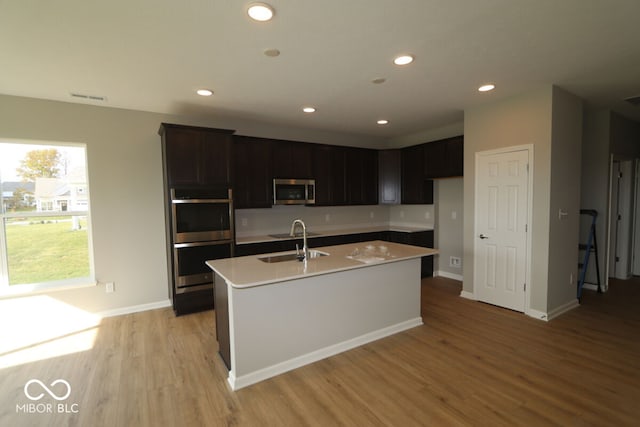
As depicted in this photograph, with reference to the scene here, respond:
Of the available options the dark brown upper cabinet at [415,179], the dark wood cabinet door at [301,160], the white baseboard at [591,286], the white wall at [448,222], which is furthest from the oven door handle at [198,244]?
the white baseboard at [591,286]

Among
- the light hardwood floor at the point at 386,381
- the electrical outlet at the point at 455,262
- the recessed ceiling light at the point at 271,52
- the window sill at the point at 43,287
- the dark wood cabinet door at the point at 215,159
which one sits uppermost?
the recessed ceiling light at the point at 271,52

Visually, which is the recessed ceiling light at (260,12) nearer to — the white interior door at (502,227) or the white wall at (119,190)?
the white wall at (119,190)

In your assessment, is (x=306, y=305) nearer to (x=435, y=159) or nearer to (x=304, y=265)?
(x=304, y=265)

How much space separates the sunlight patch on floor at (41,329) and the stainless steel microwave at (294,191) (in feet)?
9.22

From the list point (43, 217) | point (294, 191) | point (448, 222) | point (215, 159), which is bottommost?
point (448, 222)

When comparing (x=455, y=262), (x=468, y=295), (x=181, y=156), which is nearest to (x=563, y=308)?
(x=468, y=295)

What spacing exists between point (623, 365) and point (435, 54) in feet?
10.1

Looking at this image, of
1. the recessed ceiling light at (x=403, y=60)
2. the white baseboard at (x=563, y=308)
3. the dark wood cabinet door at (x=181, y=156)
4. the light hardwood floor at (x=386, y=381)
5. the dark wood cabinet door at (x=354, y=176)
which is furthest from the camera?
the dark wood cabinet door at (x=354, y=176)

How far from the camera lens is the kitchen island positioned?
231cm

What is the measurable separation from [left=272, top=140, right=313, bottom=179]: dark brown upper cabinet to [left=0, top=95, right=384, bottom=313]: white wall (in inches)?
51.2

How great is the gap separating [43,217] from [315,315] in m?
3.45

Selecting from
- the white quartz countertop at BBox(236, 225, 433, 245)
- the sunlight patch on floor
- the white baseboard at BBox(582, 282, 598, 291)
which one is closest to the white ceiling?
the white quartz countertop at BBox(236, 225, 433, 245)

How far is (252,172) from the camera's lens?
4.49 m

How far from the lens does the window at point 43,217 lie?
3.34 metres
